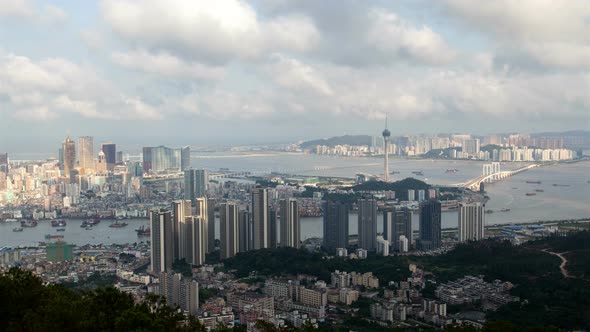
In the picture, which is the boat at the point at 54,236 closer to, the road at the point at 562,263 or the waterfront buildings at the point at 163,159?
the road at the point at 562,263

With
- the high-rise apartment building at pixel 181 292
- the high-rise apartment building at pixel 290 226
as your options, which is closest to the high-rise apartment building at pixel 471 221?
the high-rise apartment building at pixel 290 226

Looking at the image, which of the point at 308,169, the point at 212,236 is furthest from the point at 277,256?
the point at 308,169

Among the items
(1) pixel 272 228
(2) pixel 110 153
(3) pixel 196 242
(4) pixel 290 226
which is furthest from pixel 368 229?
(2) pixel 110 153

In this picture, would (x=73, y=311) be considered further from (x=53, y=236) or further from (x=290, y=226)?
(x=53, y=236)

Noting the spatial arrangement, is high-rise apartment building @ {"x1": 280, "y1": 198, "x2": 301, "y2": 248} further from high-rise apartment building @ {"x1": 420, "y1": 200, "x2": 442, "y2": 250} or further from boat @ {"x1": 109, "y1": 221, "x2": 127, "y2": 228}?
boat @ {"x1": 109, "y1": 221, "x2": 127, "y2": 228}

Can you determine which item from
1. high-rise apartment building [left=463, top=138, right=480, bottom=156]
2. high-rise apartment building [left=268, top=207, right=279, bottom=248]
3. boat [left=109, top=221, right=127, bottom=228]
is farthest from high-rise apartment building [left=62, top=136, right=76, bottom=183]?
high-rise apartment building [left=463, top=138, right=480, bottom=156]
